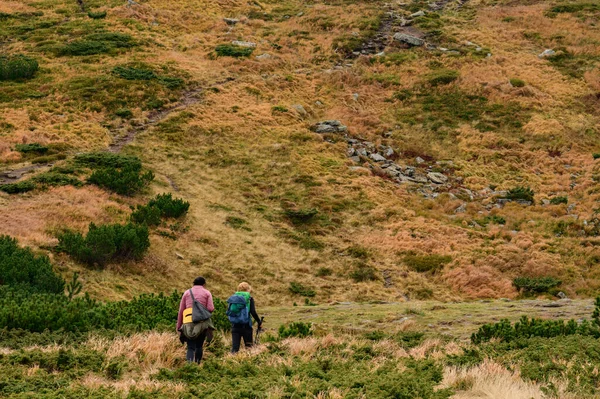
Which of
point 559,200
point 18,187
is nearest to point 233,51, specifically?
point 18,187

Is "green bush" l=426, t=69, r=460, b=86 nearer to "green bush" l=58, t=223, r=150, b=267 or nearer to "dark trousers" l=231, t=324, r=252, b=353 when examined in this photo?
"green bush" l=58, t=223, r=150, b=267

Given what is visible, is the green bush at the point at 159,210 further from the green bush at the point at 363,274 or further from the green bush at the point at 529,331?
the green bush at the point at 529,331

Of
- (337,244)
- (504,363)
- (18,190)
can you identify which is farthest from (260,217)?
(504,363)

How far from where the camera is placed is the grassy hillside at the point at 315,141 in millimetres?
25047

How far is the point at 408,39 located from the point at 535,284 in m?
38.5

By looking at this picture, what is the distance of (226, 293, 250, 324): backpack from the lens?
12.4 meters

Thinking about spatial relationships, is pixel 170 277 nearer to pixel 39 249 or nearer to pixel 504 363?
pixel 39 249

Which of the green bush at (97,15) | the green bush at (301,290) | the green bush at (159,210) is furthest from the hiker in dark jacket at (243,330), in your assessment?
the green bush at (97,15)

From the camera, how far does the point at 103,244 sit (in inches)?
821

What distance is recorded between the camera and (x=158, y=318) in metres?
14.0

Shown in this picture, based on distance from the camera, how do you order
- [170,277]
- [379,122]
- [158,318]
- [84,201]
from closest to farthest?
[158,318] → [170,277] → [84,201] → [379,122]

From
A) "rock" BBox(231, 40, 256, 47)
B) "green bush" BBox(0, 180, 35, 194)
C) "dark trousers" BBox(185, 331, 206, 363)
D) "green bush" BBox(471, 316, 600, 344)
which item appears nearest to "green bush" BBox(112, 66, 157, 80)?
"rock" BBox(231, 40, 256, 47)

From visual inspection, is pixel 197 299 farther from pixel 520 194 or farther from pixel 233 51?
pixel 233 51

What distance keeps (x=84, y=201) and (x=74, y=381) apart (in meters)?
17.9
